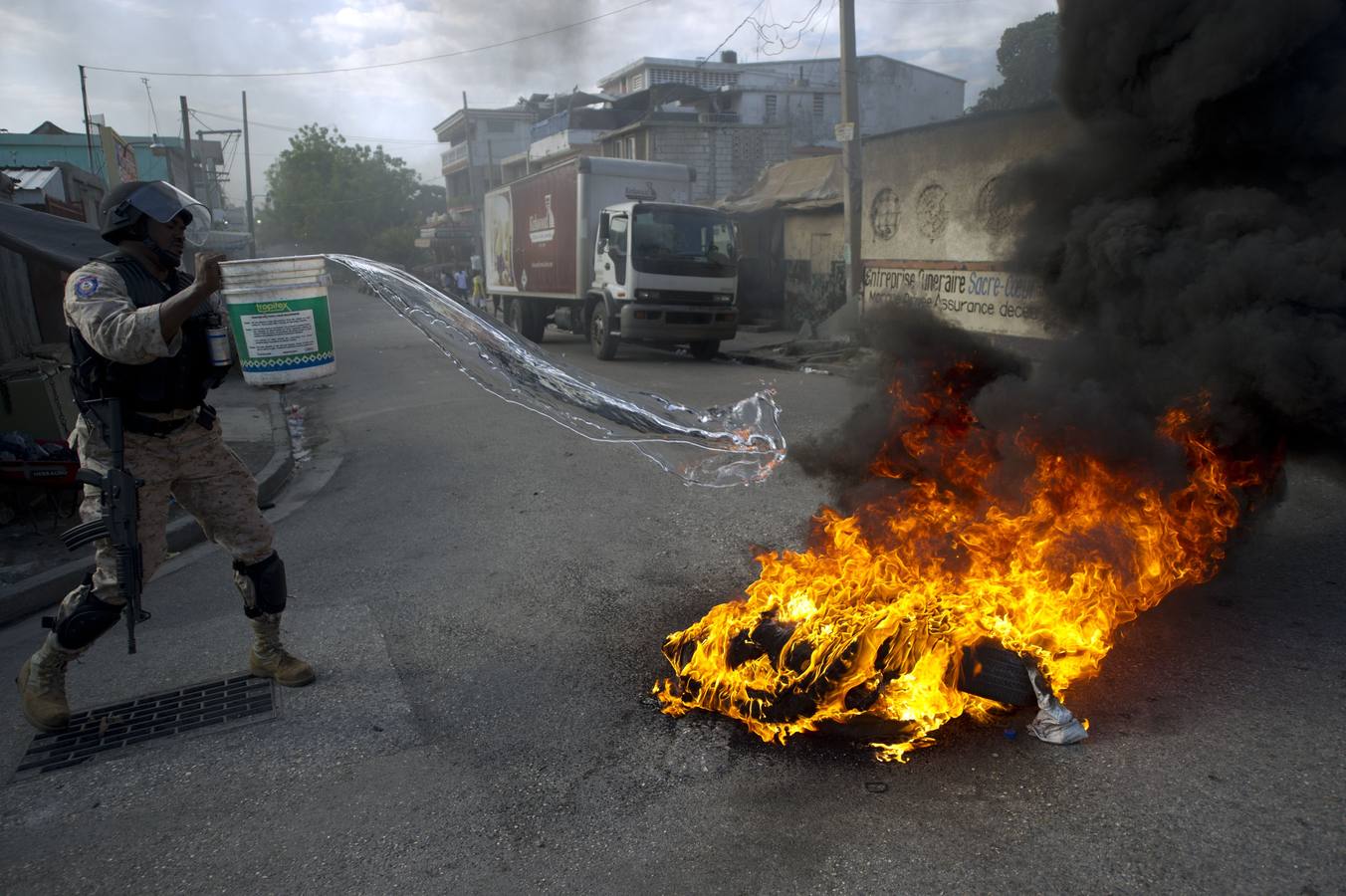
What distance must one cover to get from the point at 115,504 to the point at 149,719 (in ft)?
3.22

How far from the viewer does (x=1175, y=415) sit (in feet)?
11.9

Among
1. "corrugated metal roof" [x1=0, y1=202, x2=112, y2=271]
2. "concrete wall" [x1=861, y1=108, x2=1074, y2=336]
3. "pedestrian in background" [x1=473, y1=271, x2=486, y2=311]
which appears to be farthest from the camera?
"pedestrian in background" [x1=473, y1=271, x2=486, y2=311]

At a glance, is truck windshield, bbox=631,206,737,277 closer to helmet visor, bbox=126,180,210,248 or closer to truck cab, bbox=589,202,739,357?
truck cab, bbox=589,202,739,357

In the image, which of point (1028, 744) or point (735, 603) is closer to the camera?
point (1028, 744)

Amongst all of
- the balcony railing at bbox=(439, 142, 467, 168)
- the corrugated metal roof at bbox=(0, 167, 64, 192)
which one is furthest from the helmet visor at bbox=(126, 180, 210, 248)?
the balcony railing at bbox=(439, 142, 467, 168)

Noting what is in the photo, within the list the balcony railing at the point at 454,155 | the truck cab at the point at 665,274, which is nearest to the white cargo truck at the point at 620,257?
the truck cab at the point at 665,274

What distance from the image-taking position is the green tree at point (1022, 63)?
2967 cm

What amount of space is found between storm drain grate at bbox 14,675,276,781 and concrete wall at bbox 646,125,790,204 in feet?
83.9

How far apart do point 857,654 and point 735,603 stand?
746 millimetres

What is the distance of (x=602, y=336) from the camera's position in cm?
1508

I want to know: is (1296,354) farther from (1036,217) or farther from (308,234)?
(308,234)

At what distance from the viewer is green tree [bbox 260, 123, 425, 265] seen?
49.4m

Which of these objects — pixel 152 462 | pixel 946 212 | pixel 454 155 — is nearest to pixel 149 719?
pixel 152 462

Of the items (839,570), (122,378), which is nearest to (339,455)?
(122,378)
